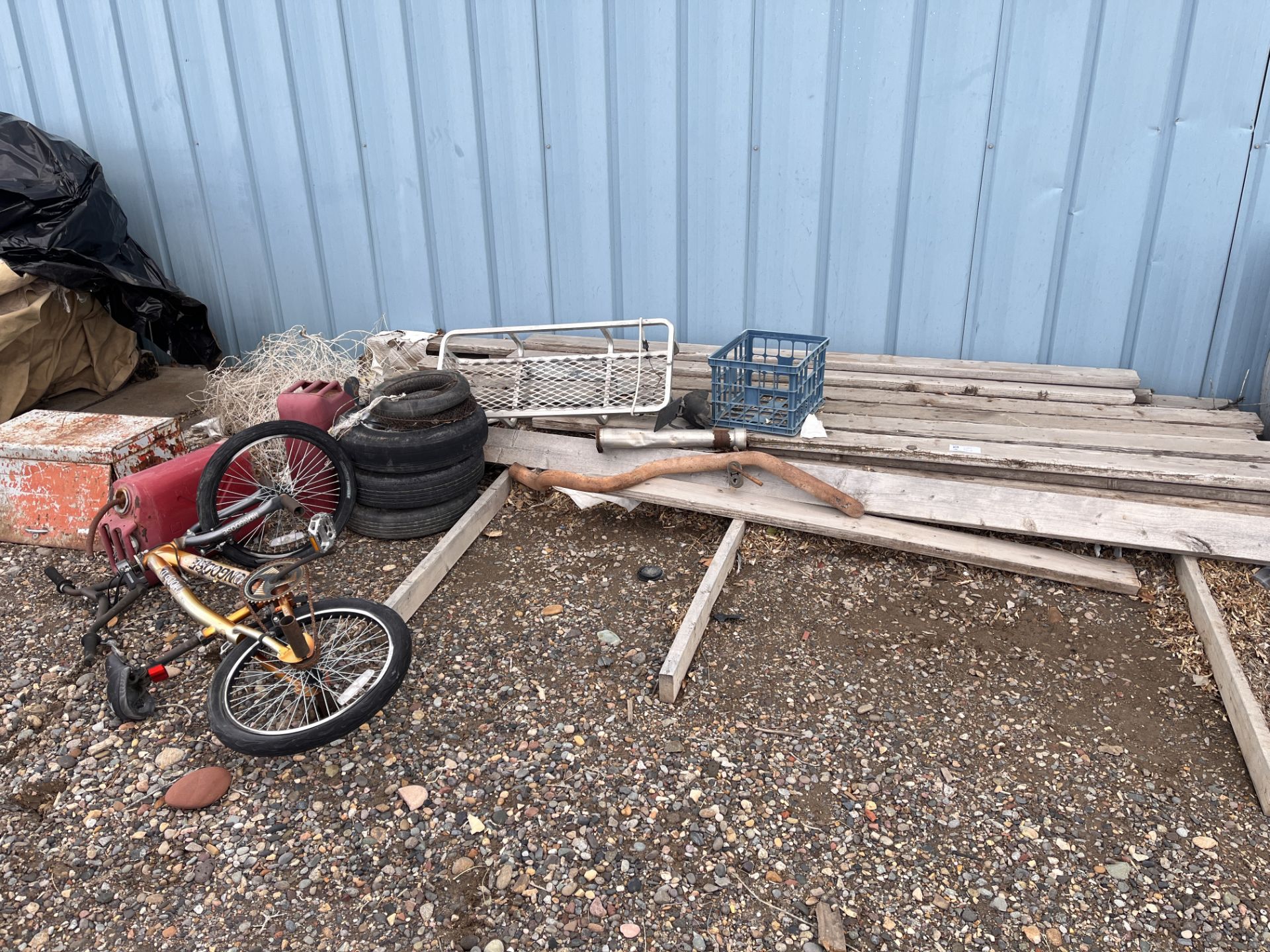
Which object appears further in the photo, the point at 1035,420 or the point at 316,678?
the point at 1035,420

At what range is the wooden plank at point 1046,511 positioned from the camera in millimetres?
3205

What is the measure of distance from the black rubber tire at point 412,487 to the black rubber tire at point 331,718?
93cm

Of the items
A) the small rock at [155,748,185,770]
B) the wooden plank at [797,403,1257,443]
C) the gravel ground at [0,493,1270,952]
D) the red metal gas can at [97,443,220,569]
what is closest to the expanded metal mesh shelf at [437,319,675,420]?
the wooden plank at [797,403,1257,443]

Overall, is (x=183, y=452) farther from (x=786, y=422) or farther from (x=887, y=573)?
(x=887, y=573)

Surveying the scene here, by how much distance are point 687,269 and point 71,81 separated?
418 cm

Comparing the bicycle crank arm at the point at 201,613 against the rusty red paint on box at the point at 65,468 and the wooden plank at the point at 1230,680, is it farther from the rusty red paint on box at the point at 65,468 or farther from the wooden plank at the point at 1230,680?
the wooden plank at the point at 1230,680

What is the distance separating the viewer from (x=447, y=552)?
3.67 meters

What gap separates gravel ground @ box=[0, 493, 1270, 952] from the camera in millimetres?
2182

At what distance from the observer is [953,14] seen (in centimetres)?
393

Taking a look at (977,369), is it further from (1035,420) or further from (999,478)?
(999,478)

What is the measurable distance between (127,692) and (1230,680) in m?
3.60

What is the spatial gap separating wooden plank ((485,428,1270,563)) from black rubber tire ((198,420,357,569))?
149 cm

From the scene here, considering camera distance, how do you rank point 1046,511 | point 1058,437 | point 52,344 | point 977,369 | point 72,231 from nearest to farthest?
1. point 1046,511
2. point 1058,437
3. point 977,369
4. point 72,231
5. point 52,344


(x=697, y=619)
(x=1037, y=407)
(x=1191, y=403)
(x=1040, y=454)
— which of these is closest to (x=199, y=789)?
(x=697, y=619)
